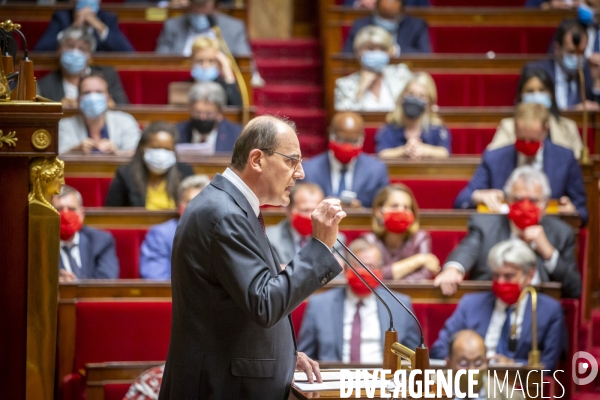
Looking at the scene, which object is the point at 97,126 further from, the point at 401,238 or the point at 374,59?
the point at 401,238

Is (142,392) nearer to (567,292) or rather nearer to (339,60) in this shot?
(567,292)

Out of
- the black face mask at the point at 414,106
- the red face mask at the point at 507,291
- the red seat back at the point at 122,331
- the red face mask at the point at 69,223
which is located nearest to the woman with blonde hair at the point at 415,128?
the black face mask at the point at 414,106

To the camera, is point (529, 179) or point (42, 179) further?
point (529, 179)

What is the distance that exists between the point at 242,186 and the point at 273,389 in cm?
29

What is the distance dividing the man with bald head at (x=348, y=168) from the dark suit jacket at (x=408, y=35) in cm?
90

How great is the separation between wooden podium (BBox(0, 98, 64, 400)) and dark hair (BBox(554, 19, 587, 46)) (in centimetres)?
279

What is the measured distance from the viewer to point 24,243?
1.63 m

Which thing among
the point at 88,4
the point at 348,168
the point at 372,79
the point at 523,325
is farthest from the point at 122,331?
the point at 88,4

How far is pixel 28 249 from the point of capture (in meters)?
1.63

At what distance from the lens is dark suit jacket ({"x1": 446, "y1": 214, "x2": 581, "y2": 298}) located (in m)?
2.85

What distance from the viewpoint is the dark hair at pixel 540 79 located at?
3.70m

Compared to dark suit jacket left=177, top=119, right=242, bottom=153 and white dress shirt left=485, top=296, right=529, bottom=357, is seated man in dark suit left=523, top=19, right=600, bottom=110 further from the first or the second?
white dress shirt left=485, top=296, right=529, bottom=357

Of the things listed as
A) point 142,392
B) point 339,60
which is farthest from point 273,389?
point 339,60

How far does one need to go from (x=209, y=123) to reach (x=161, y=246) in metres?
0.78
